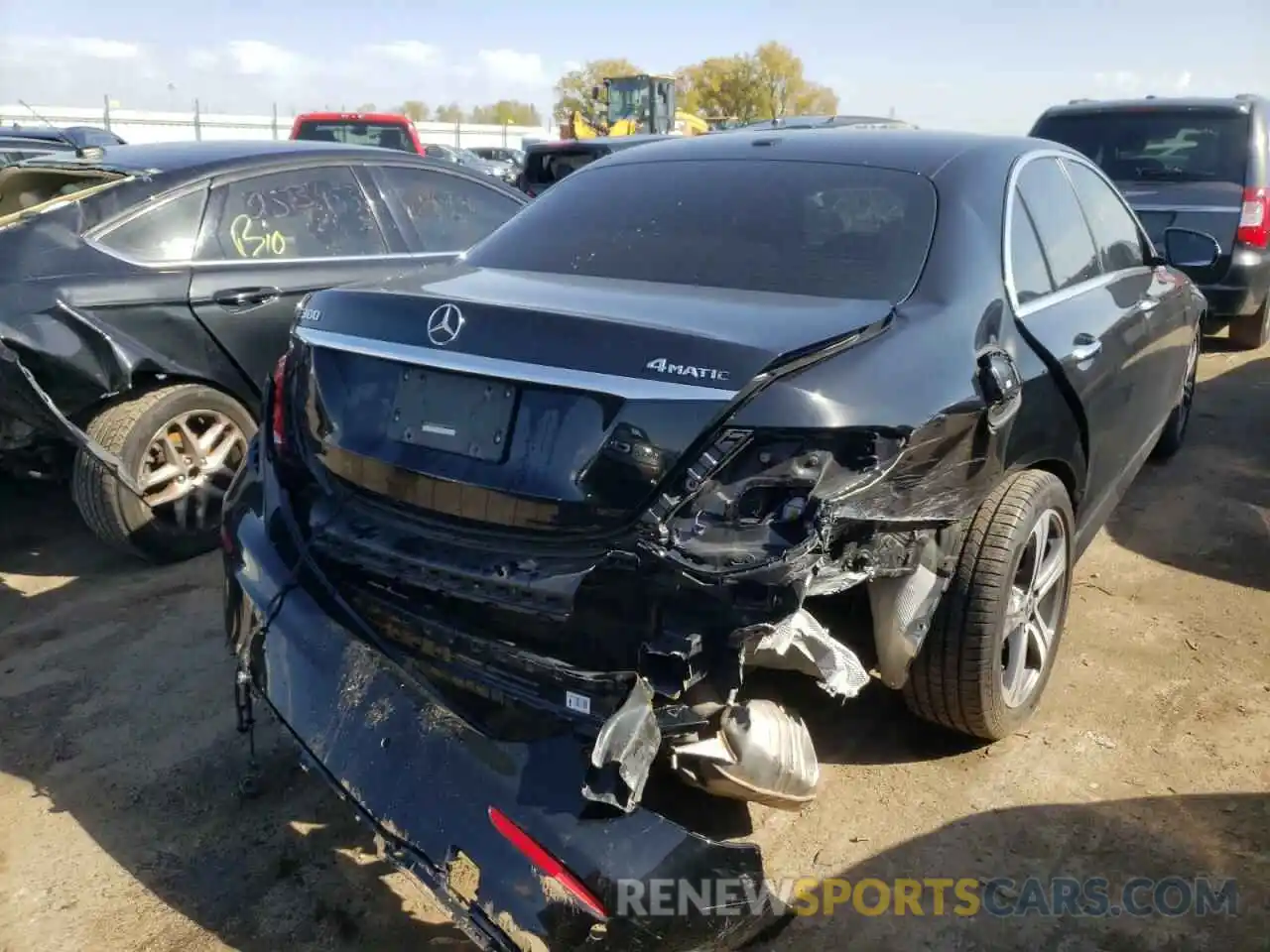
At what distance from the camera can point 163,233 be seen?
4.38m

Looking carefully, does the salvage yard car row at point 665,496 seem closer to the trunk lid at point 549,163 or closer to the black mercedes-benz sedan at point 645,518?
the black mercedes-benz sedan at point 645,518

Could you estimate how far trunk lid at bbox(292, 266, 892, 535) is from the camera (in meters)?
2.04

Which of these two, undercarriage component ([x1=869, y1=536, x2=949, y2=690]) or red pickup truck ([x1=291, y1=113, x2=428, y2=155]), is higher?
red pickup truck ([x1=291, y1=113, x2=428, y2=155])

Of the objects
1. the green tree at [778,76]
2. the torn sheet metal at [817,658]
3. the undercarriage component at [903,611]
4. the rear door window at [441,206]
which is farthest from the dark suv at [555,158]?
the green tree at [778,76]

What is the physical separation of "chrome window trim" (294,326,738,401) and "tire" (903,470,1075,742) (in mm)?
1018

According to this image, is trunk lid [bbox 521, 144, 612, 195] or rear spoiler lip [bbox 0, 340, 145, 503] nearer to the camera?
rear spoiler lip [bbox 0, 340, 145, 503]

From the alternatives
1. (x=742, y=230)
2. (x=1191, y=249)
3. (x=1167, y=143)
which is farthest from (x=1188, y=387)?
(x=742, y=230)

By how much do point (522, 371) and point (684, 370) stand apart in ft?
1.11

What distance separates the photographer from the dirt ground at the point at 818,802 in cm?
240

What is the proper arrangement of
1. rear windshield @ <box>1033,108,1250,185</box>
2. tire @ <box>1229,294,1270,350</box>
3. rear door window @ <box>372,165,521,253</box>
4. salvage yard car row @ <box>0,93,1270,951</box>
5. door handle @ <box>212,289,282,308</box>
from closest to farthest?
salvage yard car row @ <box>0,93,1270,951</box> < door handle @ <box>212,289,282,308</box> < rear door window @ <box>372,165,521,253</box> < rear windshield @ <box>1033,108,1250,185</box> < tire @ <box>1229,294,1270,350</box>

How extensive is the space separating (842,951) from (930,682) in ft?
2.44

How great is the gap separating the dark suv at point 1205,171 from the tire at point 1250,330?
1.03ft

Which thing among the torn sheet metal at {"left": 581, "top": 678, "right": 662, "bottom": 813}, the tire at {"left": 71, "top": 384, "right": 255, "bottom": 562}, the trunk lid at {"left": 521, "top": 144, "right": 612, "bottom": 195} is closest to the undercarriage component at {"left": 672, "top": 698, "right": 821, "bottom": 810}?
the torn sheet metal at {"left": 581, "top": 678, "right": 662, "bottom": 813}

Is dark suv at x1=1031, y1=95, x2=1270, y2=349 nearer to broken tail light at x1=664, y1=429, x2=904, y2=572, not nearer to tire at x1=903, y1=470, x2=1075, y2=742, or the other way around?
tire at x1=903, y1=470, x2=1075, y2=742
